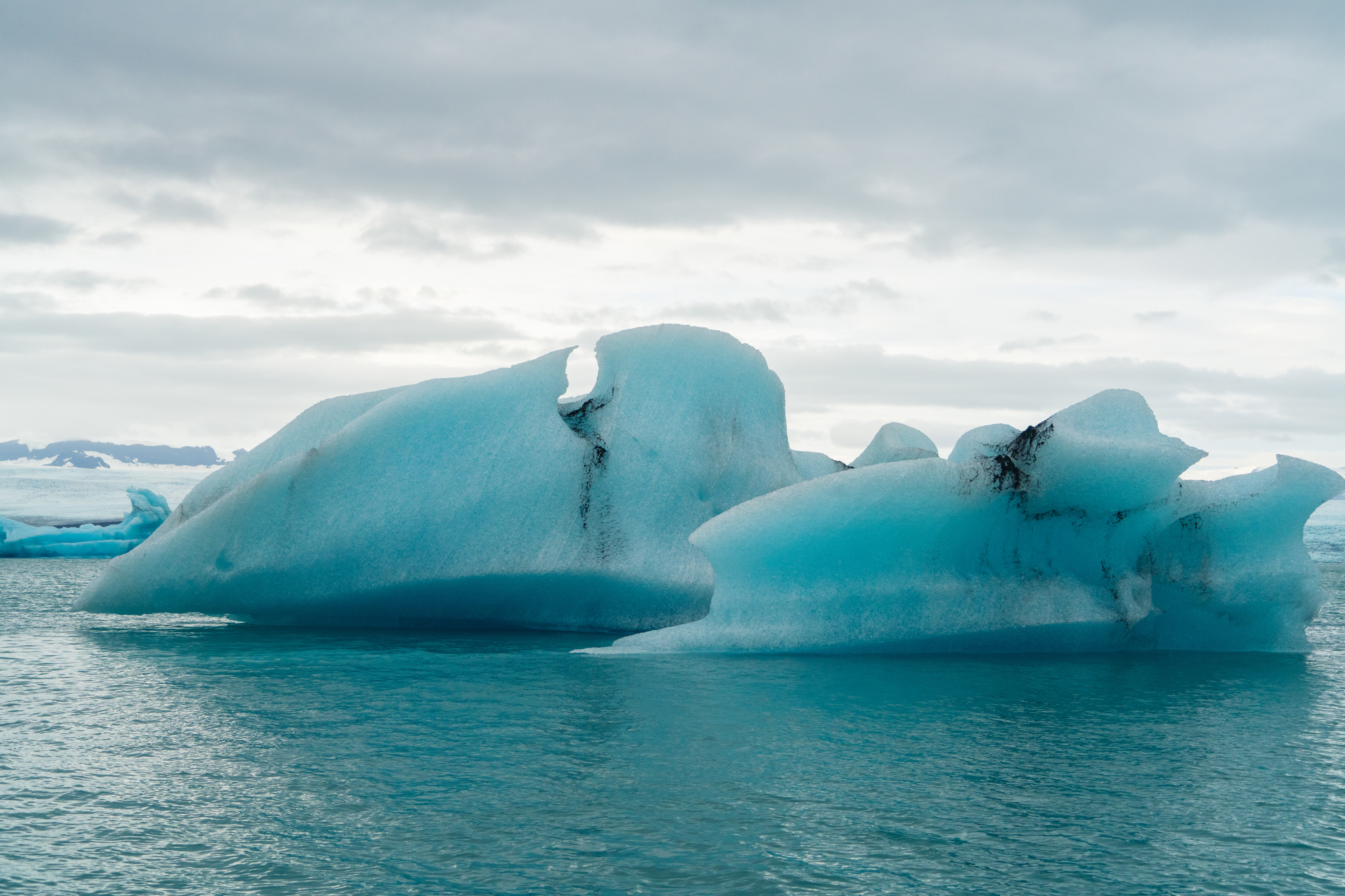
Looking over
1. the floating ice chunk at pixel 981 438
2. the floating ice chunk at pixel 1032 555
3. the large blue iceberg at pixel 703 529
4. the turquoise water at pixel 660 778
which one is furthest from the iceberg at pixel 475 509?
the floating ice chunk at pixel 981 438

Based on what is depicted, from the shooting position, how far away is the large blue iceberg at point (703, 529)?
739cm

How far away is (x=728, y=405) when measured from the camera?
9695mm

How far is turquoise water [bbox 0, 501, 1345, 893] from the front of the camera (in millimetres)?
3211

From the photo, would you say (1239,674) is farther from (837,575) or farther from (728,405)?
(728,405)

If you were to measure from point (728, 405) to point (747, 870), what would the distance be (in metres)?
6.70

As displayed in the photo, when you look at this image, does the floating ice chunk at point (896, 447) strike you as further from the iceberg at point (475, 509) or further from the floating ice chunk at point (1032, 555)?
the floating ice chunk at point (1032, 555)

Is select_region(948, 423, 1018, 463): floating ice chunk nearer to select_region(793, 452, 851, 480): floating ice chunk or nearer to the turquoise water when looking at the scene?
select_region(793, 452, 851, 480): floating ice chunk

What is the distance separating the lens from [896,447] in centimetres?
1211

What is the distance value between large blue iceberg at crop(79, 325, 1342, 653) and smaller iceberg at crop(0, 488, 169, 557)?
10077 millimetres

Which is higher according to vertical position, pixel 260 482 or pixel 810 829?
pixel 260 482

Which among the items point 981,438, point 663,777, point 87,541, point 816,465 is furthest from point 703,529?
point 87,541

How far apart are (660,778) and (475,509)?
4.74 m

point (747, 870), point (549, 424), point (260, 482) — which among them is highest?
point (549, 424)

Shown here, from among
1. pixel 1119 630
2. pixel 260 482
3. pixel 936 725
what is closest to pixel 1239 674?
pixel 1119 630
